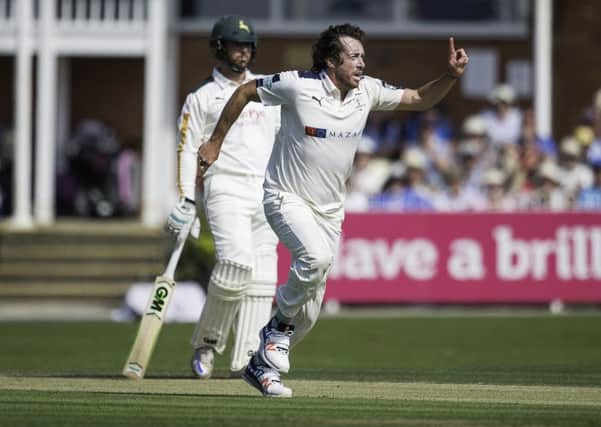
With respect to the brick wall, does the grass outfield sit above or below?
below

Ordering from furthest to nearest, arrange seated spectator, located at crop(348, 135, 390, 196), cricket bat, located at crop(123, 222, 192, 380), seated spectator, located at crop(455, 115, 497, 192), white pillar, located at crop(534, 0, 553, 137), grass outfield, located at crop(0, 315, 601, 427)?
white pillar, located at crop(534, 0, 553, 137)
seated spectator, located at crop(455, 115, 497, 192)
seated spectator, located at crop(348, 135, 390, 196)
cricket bat, located at crop(123, 222, 192, 380)
grass outfield, located at crop(0, 315, 601, 427)

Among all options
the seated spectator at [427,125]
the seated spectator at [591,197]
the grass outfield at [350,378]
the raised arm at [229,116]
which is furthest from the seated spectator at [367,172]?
the raised arm at [229,116]

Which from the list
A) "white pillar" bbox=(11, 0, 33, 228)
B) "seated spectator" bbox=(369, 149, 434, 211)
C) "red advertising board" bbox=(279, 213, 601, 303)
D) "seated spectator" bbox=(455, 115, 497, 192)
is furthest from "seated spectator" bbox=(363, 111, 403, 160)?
"white pillar" bbox=(11, 0, 33, 228)

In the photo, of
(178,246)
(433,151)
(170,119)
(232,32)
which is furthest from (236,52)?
(170,119)

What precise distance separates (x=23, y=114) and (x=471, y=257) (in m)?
6.21

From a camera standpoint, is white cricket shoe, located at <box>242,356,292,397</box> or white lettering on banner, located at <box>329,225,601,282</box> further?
white lettering on banner, located at <box>329,225,601,282</box>

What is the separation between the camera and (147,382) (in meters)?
9.86

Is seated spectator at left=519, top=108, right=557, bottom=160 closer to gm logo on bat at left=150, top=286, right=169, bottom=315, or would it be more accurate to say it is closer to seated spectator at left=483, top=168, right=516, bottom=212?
seated spectator at left=483, top=168, right=516, bottom=212

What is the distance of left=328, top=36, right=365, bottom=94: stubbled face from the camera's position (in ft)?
28.9

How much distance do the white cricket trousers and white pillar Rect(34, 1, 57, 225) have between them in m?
12.2

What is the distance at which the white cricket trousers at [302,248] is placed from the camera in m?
8.72

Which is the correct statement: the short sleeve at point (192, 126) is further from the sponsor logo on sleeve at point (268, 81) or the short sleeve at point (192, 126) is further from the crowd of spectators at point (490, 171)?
the crowd of spectators at point (490, 171)

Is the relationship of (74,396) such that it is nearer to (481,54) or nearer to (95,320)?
(95,320)

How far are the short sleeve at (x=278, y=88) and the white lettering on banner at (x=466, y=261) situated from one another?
9.36 meters
